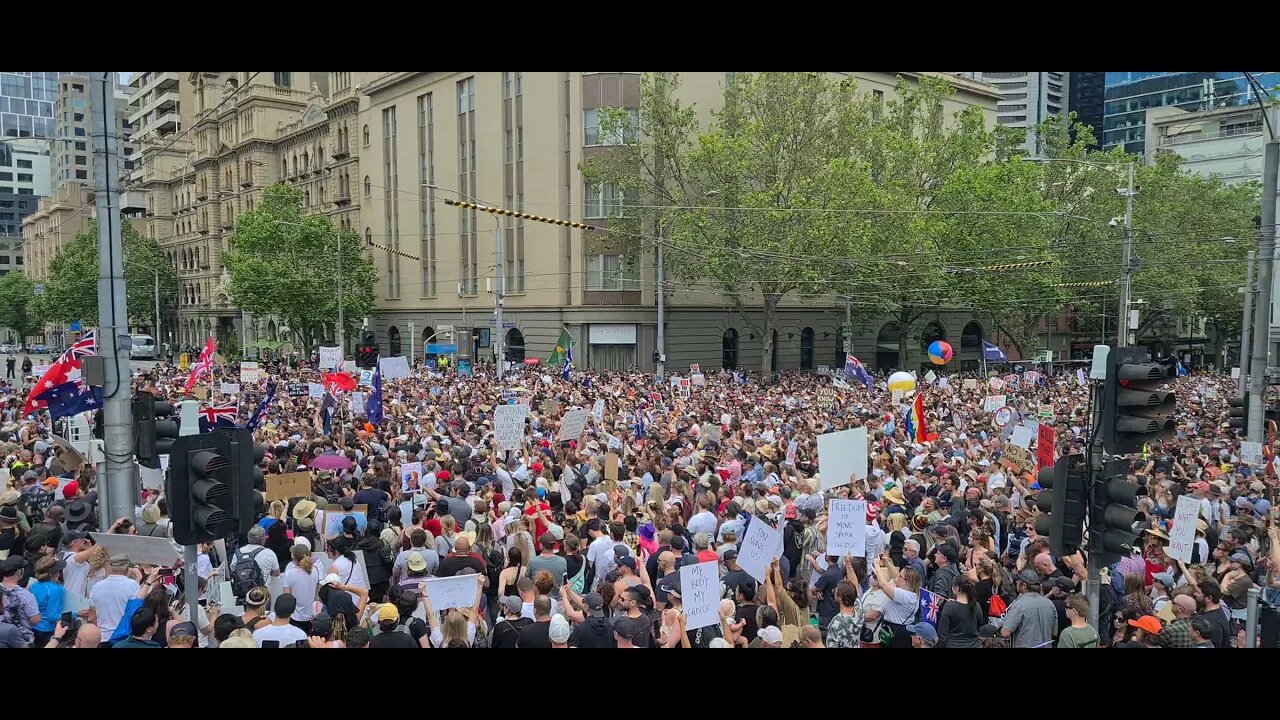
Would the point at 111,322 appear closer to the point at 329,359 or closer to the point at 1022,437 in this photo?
the point at 1022,437

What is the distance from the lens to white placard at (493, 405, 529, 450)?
50.2ft

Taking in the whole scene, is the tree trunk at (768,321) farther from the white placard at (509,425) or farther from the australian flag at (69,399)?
the australian flag at (69,399)

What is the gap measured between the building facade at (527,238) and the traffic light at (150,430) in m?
34.9

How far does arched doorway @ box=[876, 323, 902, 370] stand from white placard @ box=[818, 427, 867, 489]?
48920 mm

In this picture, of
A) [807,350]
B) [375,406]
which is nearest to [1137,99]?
[807,350]

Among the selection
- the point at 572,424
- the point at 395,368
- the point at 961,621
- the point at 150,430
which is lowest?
the point at 961,621

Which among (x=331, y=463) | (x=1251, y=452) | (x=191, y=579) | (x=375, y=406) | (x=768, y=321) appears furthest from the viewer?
(x=768, y=321)

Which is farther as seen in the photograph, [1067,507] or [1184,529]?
[1184,529]

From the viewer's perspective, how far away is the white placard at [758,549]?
348 inches

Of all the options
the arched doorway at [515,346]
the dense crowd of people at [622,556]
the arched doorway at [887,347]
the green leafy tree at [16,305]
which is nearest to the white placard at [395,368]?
the dense crowd of people at [622,556]

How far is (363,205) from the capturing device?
204 ft

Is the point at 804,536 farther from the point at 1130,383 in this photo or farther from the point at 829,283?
the point at 829,283

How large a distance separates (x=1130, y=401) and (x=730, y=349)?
45.4 metres

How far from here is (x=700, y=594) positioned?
7594mm
